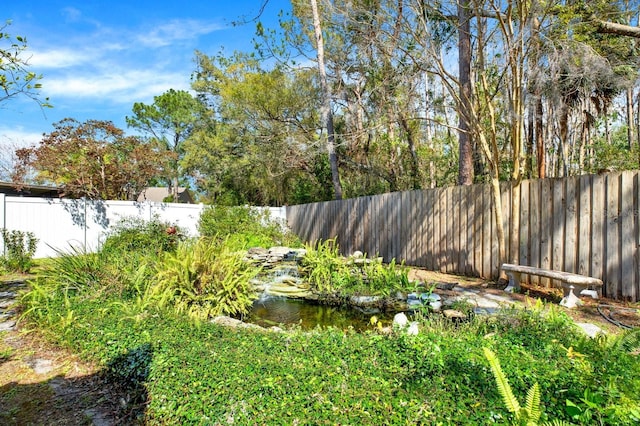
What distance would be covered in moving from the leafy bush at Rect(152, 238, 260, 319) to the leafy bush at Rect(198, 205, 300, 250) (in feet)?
17.1

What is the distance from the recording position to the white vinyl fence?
25.4ft

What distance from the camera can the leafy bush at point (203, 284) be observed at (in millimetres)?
3791

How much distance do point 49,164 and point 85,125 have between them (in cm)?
149

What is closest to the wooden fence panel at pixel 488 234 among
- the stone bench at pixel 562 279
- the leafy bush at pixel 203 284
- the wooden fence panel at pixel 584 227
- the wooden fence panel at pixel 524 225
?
the wooden fence panel at pixel 524 225

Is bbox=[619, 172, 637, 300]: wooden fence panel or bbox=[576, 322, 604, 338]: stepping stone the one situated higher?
bbox=[619, 172, 637, 300]: wooden fence panel

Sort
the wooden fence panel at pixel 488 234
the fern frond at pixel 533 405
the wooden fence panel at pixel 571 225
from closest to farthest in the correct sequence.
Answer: the fern frond at pixel 533 405, the wooden fence panel at pixel 571 225, the wooden fence panel at pixel 488 234

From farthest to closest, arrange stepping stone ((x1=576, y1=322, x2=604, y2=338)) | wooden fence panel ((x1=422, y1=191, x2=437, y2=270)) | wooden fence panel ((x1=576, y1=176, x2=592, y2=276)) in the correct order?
1. wooden fence panel ((x1=422, y1=191, x2=437, y2=270))
2. wooden fence panel ((x1=576, y1=176, x2=592, y2=276))
3. stepping stone ((x1=576, y1=322, x2=604, y2=338))

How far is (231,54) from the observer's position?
1398 centimetres

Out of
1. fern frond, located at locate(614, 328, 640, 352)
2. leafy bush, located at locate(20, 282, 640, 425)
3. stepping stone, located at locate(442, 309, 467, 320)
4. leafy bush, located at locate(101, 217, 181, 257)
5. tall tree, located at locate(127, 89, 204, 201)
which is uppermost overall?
tall tree, located at locate(127, 89, 204, 201)

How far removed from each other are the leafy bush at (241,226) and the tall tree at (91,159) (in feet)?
8.32

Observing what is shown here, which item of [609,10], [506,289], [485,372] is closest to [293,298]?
[506,289]

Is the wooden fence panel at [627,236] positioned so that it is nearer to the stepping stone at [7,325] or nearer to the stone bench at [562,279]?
A: the stone bench at [562,279]

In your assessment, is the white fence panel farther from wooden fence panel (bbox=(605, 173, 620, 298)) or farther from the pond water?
wooden fence panel (bbox=(605, 173, 620, 298))

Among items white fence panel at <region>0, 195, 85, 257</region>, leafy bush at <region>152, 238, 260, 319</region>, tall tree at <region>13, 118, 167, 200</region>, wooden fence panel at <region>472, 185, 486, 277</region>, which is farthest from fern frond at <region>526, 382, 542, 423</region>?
tall tree at <region>13, 118, 167, 200</region>
